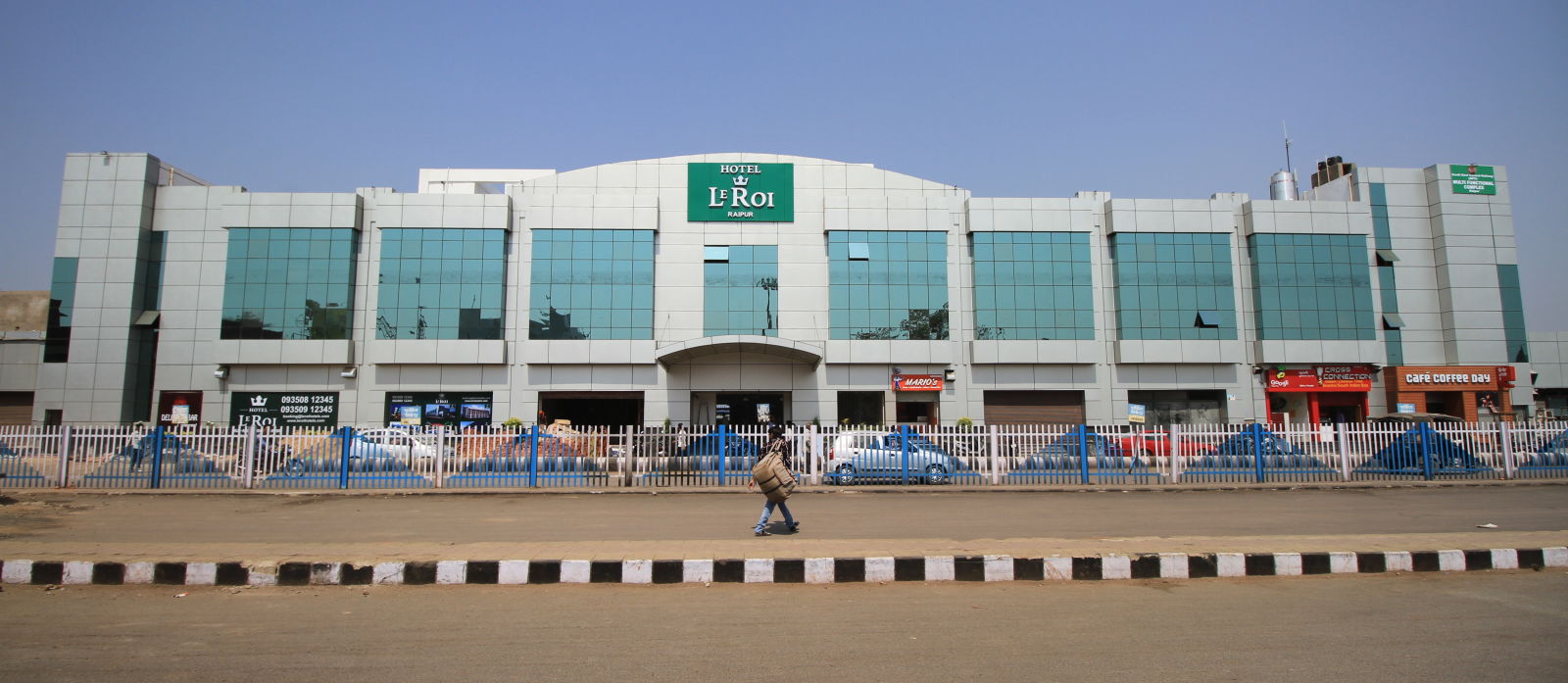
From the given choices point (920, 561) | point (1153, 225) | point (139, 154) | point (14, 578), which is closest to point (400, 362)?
point (139, 154)

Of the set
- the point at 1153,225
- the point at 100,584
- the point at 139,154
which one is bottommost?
the point at 100,584

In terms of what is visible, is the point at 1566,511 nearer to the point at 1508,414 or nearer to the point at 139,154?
the point at 1508,414

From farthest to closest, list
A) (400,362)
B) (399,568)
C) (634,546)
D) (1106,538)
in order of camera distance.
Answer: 1. (400,362)
2. (1106,538)
3. (634,546)
4. (399,568)

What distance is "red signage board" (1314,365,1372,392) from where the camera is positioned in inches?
1222

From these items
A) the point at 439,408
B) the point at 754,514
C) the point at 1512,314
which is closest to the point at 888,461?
the point at 754,514

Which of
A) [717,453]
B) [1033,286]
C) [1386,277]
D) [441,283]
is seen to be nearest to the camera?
[717,453]

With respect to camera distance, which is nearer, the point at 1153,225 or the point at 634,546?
the point at 634,546

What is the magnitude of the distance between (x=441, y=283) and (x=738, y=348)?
12.1 meters

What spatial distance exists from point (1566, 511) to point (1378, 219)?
26307 millimetres

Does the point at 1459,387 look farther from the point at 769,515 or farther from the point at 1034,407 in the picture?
the point at 769,515

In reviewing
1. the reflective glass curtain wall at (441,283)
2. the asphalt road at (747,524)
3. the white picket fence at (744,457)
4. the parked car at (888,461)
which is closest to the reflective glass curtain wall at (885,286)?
the reflective glass curtain wall at (441,283)

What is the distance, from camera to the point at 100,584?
6938 millimetres

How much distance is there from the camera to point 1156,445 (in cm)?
1631

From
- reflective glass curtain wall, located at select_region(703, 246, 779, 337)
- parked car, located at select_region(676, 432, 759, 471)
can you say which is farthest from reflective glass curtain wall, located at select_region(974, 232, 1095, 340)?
parked car, located at select_region(676, 432, 759, 471)
